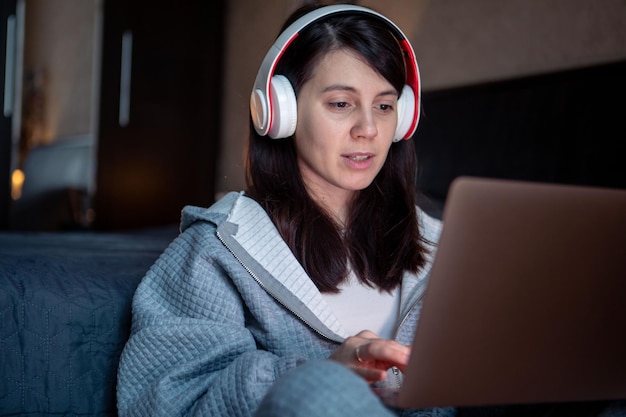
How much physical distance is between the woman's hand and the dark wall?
0.99m

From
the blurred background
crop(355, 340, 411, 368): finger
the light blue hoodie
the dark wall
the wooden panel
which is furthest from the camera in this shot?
the wooden panel

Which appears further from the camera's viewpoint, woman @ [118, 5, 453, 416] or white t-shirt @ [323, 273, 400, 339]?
white t-shirt @ [323, 273, 400, 339]

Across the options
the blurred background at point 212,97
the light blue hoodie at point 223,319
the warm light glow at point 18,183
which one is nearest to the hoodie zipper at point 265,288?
the light blue hoodie at point 223,319

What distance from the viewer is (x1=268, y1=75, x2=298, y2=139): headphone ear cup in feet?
3.54

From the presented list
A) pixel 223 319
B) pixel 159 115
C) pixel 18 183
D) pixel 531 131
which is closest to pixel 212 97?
pixel 159 115

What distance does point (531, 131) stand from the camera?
1839mm

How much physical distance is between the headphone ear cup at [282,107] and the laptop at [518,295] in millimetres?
558

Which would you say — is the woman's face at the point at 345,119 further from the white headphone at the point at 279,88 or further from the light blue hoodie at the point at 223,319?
the light blue hoodie at the point at 223,319

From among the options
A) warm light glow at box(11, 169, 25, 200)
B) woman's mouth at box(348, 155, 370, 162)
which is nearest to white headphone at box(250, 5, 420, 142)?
woman's mouth at box(348, 155, 370, 162)

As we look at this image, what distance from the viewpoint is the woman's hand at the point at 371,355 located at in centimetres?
73

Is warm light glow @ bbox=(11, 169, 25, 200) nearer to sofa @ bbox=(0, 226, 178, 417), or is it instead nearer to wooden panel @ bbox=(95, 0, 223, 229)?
wooden panel @ bbox=(95, 0, 223, 229)

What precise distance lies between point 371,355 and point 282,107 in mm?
464

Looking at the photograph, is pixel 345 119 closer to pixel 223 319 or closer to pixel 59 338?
pixel 223 319

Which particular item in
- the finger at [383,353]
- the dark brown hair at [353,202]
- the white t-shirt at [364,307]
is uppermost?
the dark brown hair at [353,202]
